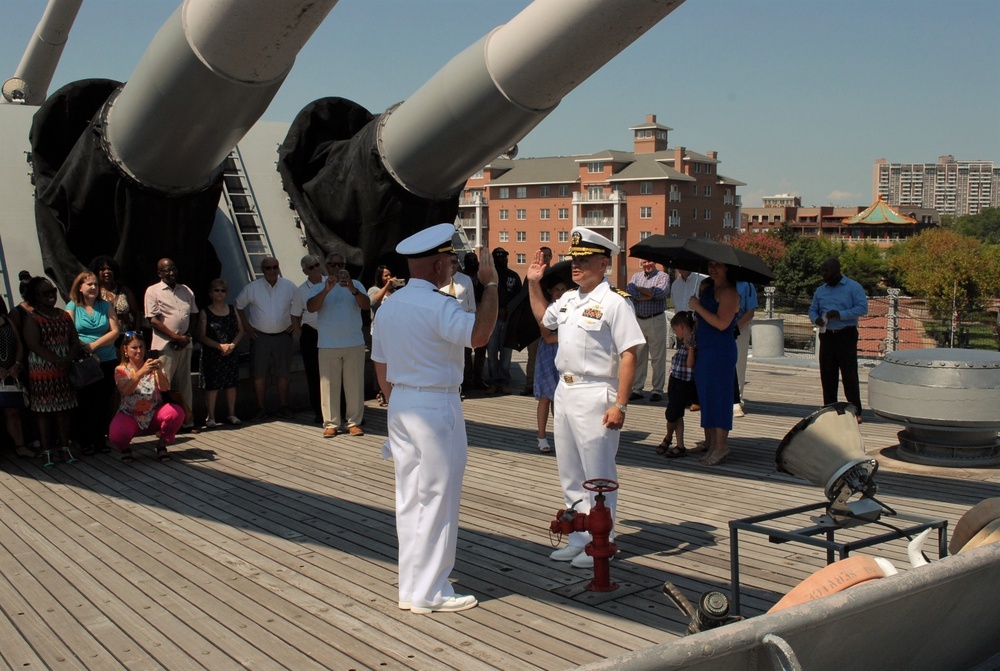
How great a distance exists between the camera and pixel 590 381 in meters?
5.05

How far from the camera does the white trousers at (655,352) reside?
398 inches

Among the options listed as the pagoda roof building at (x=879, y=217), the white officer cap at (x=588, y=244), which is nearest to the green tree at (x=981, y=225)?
the pagoda roof building at (x=879, y=217)

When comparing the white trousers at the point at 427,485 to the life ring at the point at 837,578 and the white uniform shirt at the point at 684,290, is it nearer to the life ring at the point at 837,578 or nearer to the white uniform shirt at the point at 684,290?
the life ring at the point at 837,578

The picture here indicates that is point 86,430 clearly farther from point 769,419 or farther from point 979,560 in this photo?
point 979,560

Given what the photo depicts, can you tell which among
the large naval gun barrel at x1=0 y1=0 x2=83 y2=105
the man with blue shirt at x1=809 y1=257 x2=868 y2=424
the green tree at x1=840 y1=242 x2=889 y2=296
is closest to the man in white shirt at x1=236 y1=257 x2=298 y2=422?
the man with blue shirt at x1=809 y1=257 x2=868 y2=424

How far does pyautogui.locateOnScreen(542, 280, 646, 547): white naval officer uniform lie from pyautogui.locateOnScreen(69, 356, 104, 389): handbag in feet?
13.0

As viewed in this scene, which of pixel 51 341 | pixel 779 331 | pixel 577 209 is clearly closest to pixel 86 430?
pixel 51 341

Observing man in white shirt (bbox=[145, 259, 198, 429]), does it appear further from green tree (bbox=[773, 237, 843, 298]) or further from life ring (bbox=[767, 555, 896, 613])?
green tree (bbox=[773, 237, 843, 298])

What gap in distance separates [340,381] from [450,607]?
443 centimetres

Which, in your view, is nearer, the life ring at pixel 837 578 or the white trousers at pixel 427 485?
the life ring at pixel 837 578

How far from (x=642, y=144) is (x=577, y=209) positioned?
11.5 metres

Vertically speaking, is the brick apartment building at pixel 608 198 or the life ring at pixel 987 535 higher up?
the brick apartment building at pixel 608 198

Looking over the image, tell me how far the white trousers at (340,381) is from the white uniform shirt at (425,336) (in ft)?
13.5

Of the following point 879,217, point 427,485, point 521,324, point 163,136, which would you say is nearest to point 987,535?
point 427,485
